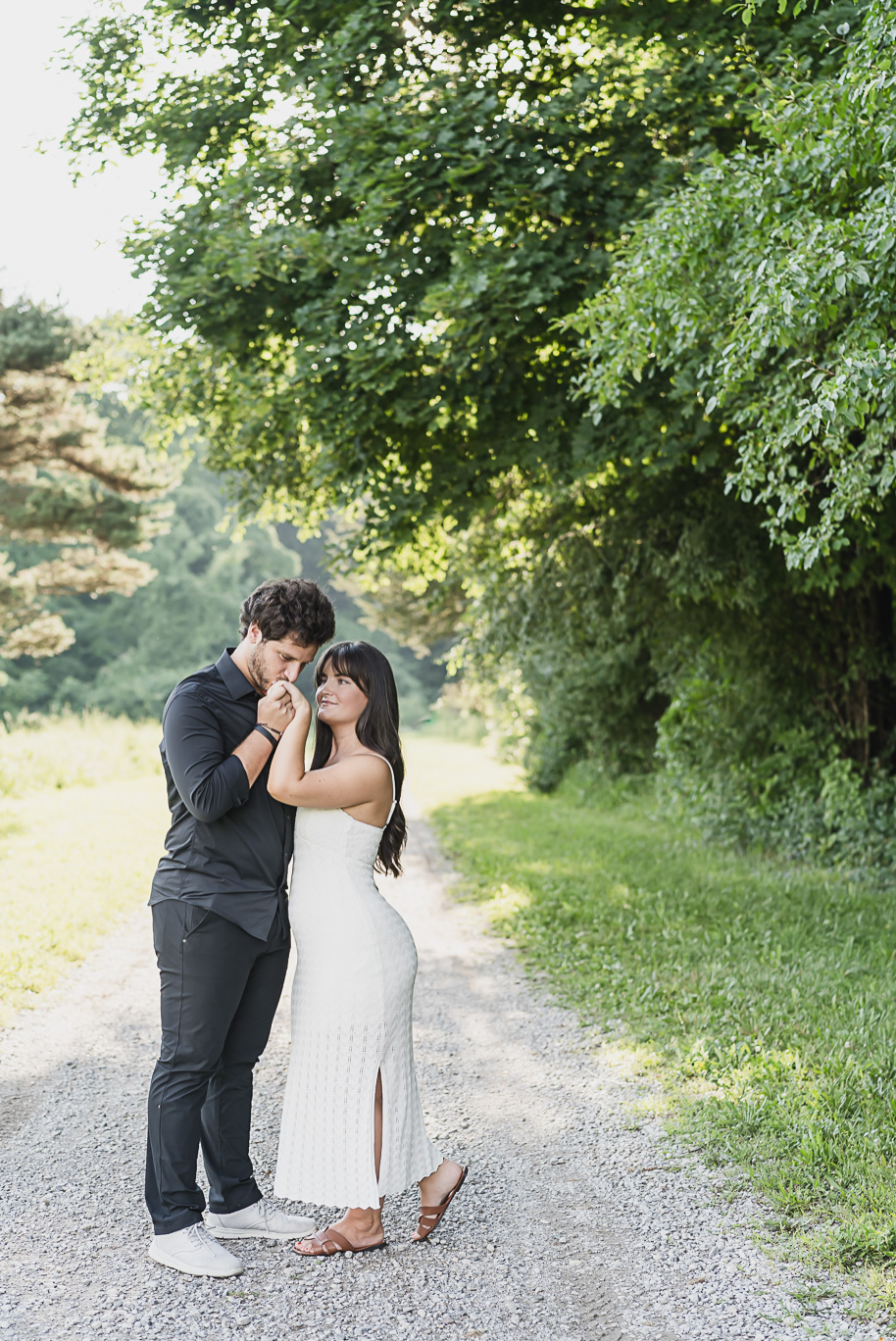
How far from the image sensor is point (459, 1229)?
391 cm

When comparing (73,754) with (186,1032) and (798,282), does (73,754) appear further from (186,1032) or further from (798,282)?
(798,282)

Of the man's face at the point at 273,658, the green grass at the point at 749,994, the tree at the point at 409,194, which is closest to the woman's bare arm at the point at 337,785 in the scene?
the man's face at the point at 273,658

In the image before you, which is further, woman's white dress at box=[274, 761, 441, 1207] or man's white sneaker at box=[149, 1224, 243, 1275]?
woman's white dress at box=[274, 761, 441, 1207]

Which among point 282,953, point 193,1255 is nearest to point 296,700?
point 282,953

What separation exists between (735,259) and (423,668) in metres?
49.4

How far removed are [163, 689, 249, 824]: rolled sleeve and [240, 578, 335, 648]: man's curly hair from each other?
354mm

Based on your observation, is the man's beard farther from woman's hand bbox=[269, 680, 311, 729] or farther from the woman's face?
the woman's face

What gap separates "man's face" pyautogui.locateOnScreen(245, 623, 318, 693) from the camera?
3672 mm

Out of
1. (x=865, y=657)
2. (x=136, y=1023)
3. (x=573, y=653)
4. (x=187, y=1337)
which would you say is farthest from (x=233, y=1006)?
(x=573, y=653)

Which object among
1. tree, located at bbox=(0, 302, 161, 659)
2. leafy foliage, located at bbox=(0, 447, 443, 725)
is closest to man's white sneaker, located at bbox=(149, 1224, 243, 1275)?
tree, located at bbox=(0, 302, 161, 659)

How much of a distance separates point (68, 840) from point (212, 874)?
9347 mm

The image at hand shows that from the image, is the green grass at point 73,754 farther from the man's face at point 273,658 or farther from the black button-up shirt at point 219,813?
the man's face at point 273,658

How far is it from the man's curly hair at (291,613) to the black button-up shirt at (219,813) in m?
0.23

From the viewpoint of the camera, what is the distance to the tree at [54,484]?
15.2 metres
